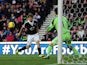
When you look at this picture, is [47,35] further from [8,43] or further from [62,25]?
[62,25]

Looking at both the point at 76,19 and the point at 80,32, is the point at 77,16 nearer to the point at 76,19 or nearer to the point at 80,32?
the point at 76,19

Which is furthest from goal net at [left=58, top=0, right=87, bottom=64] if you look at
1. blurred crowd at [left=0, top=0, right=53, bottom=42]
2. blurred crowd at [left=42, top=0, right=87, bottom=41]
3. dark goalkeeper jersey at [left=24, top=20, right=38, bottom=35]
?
blurred crowd at [left=0, top=0, right=53, bottom=42]

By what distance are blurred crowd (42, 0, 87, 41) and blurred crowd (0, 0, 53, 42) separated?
397 cm

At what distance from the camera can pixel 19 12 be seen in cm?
2055

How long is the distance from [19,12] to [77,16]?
6783 mm

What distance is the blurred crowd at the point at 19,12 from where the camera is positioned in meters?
19.5

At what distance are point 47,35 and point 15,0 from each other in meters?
4.28

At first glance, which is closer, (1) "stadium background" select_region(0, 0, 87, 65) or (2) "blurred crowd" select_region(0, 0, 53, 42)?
(1) "stadium background" select_region(0, 0, 87, 65)

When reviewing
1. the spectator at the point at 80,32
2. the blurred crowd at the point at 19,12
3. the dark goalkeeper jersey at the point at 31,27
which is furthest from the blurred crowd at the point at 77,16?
the blurred crowd at the point at 19,12

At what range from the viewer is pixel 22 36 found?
60.6 feet

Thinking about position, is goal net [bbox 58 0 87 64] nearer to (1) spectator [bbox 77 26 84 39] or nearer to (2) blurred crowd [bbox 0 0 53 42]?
(1) spectator [bbox 77 26 84 39]

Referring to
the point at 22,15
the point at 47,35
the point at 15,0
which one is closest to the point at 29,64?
the point at 47,35

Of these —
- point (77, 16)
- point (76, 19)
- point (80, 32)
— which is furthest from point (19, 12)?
point (77, 16)

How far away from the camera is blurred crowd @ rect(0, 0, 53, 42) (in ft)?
64.0
